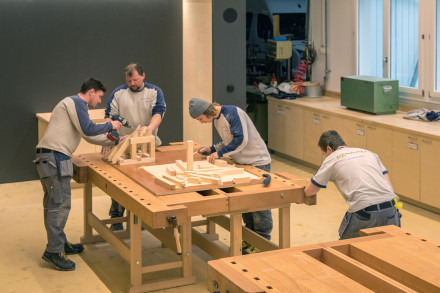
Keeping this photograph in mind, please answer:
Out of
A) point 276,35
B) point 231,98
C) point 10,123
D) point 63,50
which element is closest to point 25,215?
point 10,123

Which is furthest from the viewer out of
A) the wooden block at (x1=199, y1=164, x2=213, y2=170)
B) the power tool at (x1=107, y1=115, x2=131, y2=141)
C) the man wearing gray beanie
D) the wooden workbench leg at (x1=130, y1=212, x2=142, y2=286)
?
the power tool at (x1=107, y1=115, x2=131, y2=141)

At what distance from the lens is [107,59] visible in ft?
28.5

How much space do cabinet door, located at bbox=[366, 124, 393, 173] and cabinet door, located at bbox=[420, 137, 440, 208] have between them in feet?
1.73

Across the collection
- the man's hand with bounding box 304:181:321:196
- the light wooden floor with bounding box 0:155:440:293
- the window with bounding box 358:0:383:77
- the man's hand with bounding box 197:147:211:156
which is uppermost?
the window with bounding box 358:0:383:77

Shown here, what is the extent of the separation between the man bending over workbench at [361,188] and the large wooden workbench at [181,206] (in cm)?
40

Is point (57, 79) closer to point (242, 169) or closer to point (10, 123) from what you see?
point (10, 123)

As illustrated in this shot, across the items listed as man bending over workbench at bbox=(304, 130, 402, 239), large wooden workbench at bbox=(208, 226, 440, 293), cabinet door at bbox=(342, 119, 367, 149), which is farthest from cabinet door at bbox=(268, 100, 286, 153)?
large wooden workbench at bbox=(208, 226, 440, 293)

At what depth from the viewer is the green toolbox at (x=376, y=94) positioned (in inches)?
320

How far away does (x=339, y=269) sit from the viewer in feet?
9.98

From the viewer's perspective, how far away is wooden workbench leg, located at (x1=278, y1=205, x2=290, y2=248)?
5.29 metres

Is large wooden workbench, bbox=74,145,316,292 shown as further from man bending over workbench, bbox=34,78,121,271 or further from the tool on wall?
man bending over workbench, bbox=34,78,121,271

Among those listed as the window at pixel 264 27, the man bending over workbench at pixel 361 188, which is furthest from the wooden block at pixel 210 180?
the window at pixel 264 27

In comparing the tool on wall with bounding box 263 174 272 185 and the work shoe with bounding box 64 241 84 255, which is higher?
the tool on wall with bounding box 263 174 272 185

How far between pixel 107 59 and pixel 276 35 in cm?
282
